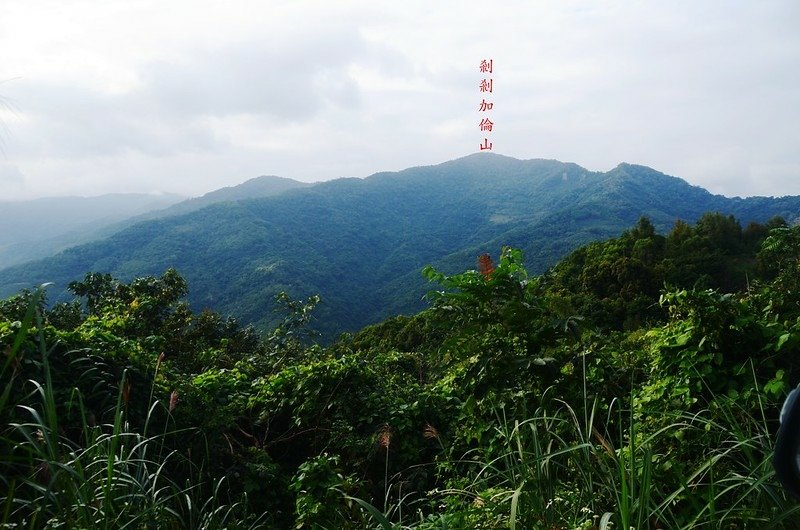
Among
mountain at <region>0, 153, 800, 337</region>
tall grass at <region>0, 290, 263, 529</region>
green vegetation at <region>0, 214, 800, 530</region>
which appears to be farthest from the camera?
mountain at <region>0, 153, 800, 337</region>

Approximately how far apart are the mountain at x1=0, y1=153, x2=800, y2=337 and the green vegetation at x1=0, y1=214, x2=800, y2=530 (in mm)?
45860

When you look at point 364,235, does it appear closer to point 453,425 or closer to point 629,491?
point 453,425

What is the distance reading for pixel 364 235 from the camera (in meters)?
113

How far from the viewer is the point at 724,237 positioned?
35.6m

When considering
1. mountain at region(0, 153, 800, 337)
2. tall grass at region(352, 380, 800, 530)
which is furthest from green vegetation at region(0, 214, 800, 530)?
mountain at region(0, 153, 800, 337)

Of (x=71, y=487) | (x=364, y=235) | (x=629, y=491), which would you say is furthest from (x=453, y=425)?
(x=364, y=235)

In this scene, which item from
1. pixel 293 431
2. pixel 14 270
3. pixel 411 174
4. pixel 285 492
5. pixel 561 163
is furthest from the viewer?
pixel 561 163

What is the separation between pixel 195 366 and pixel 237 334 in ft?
20.9

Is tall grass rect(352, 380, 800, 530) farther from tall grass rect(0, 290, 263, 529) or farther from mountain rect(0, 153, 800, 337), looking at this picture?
mountain rect(0, 153, 800, 337)

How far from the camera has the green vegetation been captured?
1596mm

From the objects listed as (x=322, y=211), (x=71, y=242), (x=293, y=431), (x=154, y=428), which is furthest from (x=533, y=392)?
(x=71, y=242)

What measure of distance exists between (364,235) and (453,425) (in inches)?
4318

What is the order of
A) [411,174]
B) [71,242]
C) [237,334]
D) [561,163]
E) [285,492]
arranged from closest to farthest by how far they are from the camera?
[285,492] → [237,334] → [71,242] → [411,174] → [561,163]

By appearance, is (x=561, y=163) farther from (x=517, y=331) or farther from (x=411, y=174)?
(x=517, y=331)
